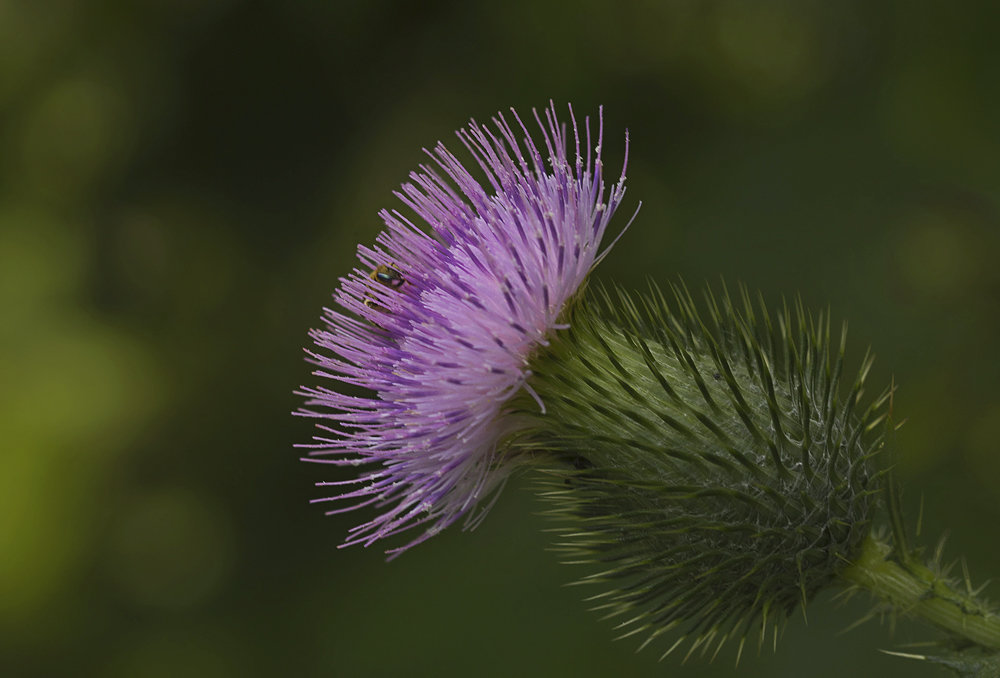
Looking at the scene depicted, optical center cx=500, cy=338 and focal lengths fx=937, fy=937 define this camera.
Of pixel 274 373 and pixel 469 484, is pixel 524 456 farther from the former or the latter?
pixel 274 373

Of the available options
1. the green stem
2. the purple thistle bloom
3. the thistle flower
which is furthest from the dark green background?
the purple thistle bloom

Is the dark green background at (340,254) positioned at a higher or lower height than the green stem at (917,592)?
higher

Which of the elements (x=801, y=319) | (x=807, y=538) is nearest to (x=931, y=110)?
(x=801, y=319)

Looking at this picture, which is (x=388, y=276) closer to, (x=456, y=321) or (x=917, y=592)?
(x=456, y=321)

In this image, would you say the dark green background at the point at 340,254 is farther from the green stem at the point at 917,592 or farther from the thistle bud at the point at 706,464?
the thistle bud at the point at 706,464

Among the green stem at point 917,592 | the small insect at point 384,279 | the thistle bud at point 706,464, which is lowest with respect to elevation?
the green stem at point 917,592

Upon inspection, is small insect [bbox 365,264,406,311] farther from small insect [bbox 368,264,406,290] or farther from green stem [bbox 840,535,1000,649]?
green stem [bbox 840,535,1000,649]

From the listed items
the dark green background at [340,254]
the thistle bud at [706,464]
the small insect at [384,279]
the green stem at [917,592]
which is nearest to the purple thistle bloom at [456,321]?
the small insect at [384,279]
